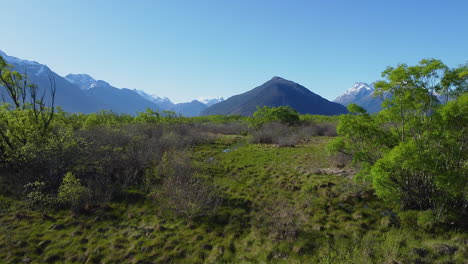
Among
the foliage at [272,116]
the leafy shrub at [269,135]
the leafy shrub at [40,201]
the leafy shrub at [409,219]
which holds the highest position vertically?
the foliage at [272,116]

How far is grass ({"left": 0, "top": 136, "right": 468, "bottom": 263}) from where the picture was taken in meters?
7.16

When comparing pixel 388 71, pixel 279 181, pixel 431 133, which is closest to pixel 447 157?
pixel 431 133

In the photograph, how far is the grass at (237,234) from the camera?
7.16 m

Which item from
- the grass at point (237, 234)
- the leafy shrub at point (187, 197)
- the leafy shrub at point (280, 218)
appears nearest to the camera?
the grass at point (237, 234)

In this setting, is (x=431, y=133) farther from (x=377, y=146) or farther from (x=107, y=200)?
(x=107, y=200)

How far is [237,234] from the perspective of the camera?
8711 mm

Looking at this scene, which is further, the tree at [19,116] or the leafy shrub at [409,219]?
the tree at [19,116]

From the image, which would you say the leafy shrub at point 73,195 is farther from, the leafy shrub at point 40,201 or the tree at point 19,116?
the tree at point 19,116

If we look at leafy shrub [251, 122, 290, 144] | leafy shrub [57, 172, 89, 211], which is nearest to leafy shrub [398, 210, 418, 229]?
leafy shrub [57, 172, 89, 211]

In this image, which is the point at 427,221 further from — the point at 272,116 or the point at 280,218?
the point at 272,116

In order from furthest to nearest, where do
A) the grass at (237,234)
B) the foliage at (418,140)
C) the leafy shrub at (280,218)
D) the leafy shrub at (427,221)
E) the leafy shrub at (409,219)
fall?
the leafy shrub at (280,218), the leafy shrub at (409,219), the leafy shrub at (427,221), the grass at (237,234), the foliage at (418,140)

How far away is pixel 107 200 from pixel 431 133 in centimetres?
1454

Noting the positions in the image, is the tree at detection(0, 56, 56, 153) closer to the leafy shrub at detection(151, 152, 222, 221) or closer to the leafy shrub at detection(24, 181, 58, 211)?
the leafy shrub at detection(24, 181, 58, 211)

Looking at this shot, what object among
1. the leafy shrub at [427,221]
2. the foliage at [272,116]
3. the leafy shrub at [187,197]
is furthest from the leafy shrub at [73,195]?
the foliage at [272,116]
